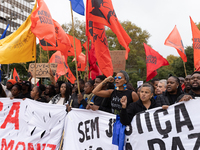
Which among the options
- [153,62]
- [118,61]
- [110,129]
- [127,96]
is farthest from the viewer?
[153,62]

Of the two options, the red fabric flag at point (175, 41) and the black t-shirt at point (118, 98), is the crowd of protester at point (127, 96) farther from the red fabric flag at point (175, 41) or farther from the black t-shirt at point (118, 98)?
the red fabric flag at point (175, 41)

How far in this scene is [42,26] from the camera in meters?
6.13

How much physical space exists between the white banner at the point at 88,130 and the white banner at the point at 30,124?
342 mm

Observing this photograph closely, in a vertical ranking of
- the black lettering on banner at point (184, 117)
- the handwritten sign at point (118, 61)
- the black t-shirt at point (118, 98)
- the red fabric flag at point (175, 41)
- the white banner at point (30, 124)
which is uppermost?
the red fabric flag at point (175, 41)

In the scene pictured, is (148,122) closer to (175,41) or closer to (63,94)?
(63,94)

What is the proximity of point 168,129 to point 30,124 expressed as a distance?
312 cm

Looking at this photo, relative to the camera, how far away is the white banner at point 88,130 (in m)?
4.38

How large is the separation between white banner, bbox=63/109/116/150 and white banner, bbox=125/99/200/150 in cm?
48

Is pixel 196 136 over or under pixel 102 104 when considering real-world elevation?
under

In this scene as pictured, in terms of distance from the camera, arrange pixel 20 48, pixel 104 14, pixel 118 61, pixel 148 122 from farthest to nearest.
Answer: pixel 118 61 → pixel 20 48 → pixel 104 14 → pixel 148 122

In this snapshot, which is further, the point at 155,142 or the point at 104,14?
the point at 104,14

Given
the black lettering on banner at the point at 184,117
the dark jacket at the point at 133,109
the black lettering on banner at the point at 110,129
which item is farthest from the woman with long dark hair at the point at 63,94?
the black lettering on banner at the point at 184,117

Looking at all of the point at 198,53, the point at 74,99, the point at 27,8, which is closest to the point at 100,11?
the point at 74,99

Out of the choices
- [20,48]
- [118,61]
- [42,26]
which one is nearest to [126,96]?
[118,61]
